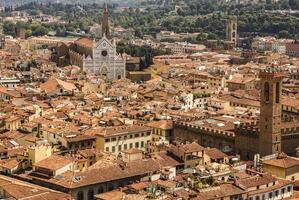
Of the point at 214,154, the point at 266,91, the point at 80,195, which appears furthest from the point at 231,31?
the point at 80,195

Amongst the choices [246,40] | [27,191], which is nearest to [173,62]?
[246,40]

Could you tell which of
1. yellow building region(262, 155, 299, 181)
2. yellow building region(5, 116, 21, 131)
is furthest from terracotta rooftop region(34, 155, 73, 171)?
yellow building region(5, 116, 21, 131)

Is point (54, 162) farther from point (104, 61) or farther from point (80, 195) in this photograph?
point (104, 61)

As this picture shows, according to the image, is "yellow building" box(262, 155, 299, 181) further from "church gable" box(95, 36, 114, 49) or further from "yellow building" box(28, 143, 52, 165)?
"church gable" box(95, 36, 114, 49)

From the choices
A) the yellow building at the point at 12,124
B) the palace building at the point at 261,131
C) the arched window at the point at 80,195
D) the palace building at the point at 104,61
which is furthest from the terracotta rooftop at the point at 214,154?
the palace building at the point at 104,61

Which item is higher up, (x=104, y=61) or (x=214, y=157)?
(x=214, y=157)

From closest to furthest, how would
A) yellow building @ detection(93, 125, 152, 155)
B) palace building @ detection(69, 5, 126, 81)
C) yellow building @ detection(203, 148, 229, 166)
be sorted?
yellow building @ detection(203, 148, 229, 166)
yellow building @ detection(93, 125, 152, 155)
palace building @ detection(69, 5, 126, 81)

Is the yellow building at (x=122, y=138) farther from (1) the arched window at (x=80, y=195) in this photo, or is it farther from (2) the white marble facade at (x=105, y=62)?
(2) the white marble facade at (x=105, y=62)
